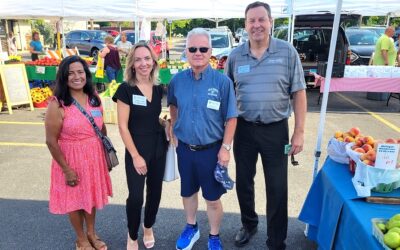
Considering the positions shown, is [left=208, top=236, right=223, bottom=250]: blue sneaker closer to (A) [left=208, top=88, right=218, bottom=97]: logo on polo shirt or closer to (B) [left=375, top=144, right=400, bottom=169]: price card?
(A) [left=208, top=88, right=218, bottom=97]: logo on polo shirt

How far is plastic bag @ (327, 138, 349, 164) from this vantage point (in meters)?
2.68

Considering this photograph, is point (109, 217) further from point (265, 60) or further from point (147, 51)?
point (265, 60)

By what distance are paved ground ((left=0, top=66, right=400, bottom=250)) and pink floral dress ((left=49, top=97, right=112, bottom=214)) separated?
593 mm

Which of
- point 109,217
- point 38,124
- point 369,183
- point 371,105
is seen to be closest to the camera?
point 369,183

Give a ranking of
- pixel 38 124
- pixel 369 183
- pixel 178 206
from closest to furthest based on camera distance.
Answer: pixel 369 183
pixel 178 206
pixel 38 124

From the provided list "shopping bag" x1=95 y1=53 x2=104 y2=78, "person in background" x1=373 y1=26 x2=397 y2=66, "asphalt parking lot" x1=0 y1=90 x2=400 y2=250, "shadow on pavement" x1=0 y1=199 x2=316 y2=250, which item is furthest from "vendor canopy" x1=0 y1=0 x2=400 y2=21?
→ "shadow on pavement" x1=0 y1=199 x2=316 y2=250

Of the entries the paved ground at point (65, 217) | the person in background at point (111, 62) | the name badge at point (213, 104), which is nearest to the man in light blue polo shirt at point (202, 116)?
the name badge at point (213, 104)

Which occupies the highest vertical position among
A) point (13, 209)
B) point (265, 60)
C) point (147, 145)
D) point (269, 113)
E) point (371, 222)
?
point (265, 60)

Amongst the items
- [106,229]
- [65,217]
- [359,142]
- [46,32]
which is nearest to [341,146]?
[359,142]

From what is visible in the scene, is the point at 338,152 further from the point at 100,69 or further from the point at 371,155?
the point at 100,69

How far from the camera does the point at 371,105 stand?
8.48 m

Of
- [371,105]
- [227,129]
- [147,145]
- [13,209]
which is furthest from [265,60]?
[371,105]

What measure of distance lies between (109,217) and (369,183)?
7.83 ft

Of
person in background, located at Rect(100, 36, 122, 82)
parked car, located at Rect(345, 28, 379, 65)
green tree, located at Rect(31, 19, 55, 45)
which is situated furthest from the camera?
green tree, located at Rect(31, 19, 55, 45)
